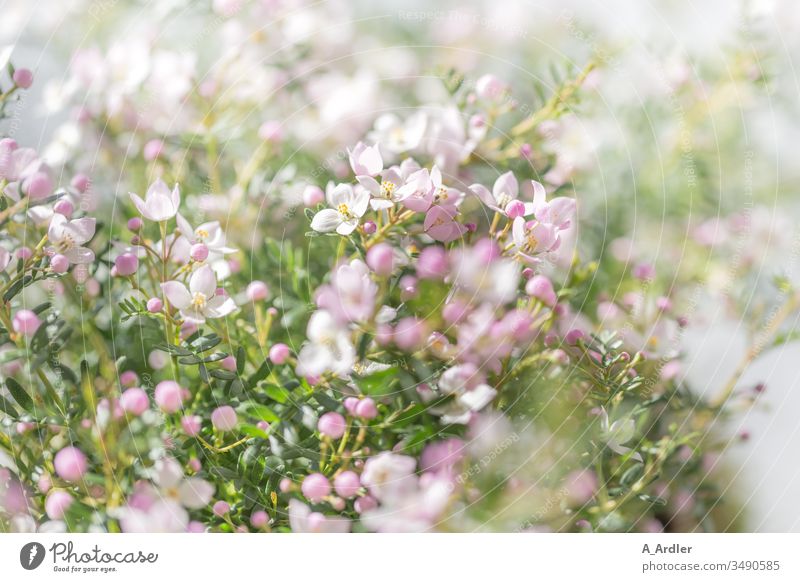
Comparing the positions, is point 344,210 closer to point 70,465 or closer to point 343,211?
point 343,211

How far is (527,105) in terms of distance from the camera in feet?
2.13

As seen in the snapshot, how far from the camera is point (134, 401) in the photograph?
53 cm

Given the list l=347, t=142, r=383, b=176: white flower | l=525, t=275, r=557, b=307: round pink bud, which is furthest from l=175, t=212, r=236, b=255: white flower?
l=525, t=275, r=557, b=307: round pink bud

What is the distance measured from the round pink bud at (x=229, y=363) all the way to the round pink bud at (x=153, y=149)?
0.20 metres

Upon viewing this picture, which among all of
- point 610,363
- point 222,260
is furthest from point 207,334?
point 610,363

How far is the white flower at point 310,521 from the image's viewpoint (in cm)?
55

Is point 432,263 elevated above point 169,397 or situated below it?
above

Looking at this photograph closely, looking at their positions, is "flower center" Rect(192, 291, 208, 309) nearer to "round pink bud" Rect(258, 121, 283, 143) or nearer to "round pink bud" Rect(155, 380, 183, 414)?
"round pink bud" Rect(155, 380, 183, 414)

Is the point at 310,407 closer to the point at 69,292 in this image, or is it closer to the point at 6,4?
the point at 69,292

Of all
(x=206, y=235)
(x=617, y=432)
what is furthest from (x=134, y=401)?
(x=617, y=432)

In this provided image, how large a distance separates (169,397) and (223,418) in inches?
1.6
